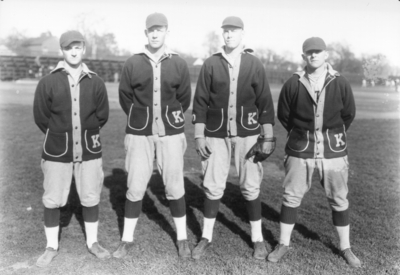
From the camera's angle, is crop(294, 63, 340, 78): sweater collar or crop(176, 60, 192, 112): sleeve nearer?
crop(294, 63, 340, 78): sweater collar

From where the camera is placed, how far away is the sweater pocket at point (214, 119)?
3803 mm

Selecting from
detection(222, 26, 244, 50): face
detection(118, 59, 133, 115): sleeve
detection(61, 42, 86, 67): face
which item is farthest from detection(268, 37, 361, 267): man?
detection(61, 42, 86, 67): face

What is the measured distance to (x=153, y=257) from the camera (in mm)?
3775

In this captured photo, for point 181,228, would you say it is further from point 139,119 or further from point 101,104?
point 101,104

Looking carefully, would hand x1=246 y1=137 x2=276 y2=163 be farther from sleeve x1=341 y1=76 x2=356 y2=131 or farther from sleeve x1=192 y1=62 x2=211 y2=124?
sleeve x1=341 y1=76 x2=356 y2=131

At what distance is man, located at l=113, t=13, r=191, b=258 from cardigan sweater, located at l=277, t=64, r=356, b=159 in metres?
1.08

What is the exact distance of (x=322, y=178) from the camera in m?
3.71

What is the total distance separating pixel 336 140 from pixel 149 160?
5.83 ft

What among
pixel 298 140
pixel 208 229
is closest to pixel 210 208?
pixel 208 229

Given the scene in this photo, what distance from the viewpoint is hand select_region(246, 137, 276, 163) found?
372 centimetres

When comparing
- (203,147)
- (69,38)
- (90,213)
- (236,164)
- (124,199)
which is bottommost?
(124,199)

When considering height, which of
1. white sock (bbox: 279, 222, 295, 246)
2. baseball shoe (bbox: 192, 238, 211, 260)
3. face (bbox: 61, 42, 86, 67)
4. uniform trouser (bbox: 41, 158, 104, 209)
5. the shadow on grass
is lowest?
the shadow on grass

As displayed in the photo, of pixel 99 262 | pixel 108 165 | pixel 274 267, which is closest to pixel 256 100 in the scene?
pixel 274 267

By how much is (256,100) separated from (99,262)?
214cm
